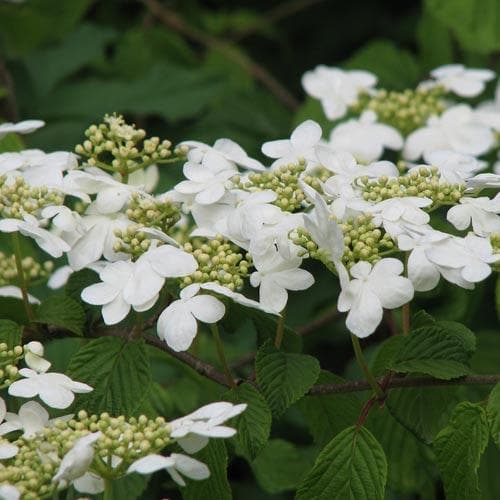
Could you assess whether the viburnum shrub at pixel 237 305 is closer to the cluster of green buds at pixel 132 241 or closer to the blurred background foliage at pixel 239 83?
the cluster of green buds at pixel 132 241

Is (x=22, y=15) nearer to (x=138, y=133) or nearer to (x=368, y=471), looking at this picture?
(x=138, y=133)

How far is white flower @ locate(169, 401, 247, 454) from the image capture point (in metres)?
0.90

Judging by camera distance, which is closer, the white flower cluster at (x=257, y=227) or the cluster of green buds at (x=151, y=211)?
the white flower cluster at (x=257, y=227)

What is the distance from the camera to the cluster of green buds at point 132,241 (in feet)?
3.45

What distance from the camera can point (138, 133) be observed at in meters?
1.16

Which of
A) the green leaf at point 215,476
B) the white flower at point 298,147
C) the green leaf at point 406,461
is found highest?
the white flower at point 298,147

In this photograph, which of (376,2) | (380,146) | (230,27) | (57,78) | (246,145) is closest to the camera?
(380,146)

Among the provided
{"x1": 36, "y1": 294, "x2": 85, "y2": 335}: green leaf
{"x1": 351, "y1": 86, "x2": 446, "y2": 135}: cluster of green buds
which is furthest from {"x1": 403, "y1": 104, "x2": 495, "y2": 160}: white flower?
{"x1": 36, "y1": 294, "x2": 85, "y2": 335}: green leaf

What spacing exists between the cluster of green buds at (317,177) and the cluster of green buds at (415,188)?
0.04 metres

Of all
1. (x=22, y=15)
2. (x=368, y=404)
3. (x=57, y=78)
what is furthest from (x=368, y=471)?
(x=22, y=15)

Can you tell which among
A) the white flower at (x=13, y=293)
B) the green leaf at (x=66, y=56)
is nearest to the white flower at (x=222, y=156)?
the white flower at (x=13, y=293)

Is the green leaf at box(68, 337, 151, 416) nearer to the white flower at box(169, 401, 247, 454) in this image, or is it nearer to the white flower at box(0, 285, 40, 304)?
the white flower at box(169, 401, 247, 454)

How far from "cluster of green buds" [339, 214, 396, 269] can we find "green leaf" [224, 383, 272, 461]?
154 millimetres

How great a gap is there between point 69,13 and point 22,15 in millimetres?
128
